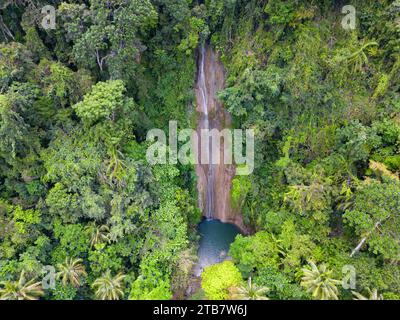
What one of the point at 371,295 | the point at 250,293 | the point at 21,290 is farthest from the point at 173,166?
the point at 371,295

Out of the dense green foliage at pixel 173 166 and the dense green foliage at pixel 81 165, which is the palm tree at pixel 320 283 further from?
the dense green foliage at pixel 81 165

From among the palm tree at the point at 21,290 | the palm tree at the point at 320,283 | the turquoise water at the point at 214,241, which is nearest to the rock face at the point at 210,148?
the turquoise water at the point at 214,241

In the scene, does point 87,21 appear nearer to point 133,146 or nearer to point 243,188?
point 133,146

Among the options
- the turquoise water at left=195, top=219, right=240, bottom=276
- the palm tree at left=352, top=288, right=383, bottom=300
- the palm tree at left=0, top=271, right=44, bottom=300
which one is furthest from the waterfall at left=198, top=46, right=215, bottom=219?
the palm tree at left=0, top=271, right=44, bottom=300

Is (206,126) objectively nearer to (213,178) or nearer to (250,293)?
(213,178)

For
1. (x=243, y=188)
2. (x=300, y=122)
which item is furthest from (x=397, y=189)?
(x=243, y=188)
